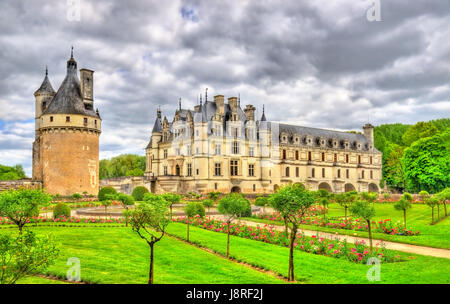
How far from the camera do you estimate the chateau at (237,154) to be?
48594mm

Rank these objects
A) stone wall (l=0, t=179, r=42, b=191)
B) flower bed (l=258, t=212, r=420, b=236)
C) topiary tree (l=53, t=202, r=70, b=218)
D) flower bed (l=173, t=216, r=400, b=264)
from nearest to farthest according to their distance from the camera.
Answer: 1. flower bed (l=173, t=216, r=400, b=264)
2. flower bed (l=258, t=212, r=420, b=236)
3. topiary tree (l=53, t=202, r=70, b=218)
4. stone wall (l=0, t=179, r=42, b=191)

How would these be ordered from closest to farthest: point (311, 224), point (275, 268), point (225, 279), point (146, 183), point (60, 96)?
point (225, 279)
point (275, 268)
point (311, 224)
point (60, 96)
point (146, 183)

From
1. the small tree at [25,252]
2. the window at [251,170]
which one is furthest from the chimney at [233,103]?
the small tree at [25,252]

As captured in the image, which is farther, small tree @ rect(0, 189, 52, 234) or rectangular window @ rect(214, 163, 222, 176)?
rectangular window @ rect(214, 163, 222, 176)

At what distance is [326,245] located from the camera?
16188 mm

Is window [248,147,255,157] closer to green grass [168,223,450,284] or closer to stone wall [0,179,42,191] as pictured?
stone wall [0,179,42,191]

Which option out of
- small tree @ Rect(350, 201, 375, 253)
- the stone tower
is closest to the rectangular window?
the stone tower

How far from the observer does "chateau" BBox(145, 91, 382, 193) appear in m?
48.6

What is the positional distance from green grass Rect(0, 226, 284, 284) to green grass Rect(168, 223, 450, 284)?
1.02 metres

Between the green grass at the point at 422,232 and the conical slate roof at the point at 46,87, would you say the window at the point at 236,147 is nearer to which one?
the green grass at the point at 422,232

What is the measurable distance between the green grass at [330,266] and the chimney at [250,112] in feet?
121
